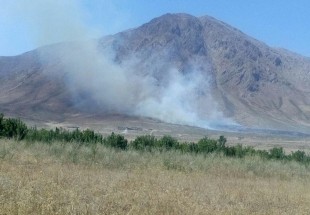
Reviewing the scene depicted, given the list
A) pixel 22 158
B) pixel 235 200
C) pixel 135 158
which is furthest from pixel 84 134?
pixel 235 200

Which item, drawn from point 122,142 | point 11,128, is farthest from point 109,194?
point 122,142

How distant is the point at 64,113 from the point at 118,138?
540 feet

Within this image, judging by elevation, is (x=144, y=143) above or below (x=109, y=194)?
above

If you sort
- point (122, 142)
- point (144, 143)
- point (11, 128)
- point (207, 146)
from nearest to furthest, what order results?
point (11, 128) < point (122, 142) < point (144, 143) < point (207, 146)

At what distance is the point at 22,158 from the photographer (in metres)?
18.8

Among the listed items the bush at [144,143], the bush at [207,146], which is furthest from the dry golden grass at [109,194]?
the bush at [207,146]

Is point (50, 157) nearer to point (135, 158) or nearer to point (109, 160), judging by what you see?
point (109, 160)

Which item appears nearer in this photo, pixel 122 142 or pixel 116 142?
pixel 116 142

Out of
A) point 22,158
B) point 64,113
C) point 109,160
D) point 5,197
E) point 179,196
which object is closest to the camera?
point 5,197

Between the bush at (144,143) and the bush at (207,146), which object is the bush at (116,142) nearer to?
the bush at (144,143)

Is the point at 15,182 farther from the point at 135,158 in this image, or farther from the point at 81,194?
the point at 135,158

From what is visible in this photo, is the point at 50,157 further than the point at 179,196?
Yes

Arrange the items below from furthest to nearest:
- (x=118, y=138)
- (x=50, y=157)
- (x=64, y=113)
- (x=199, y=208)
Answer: (x=64, y=113), (x=118, y=138), (x=50, y=157), (x=199, y=208)

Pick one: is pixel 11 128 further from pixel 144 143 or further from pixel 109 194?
pixel 109 194
